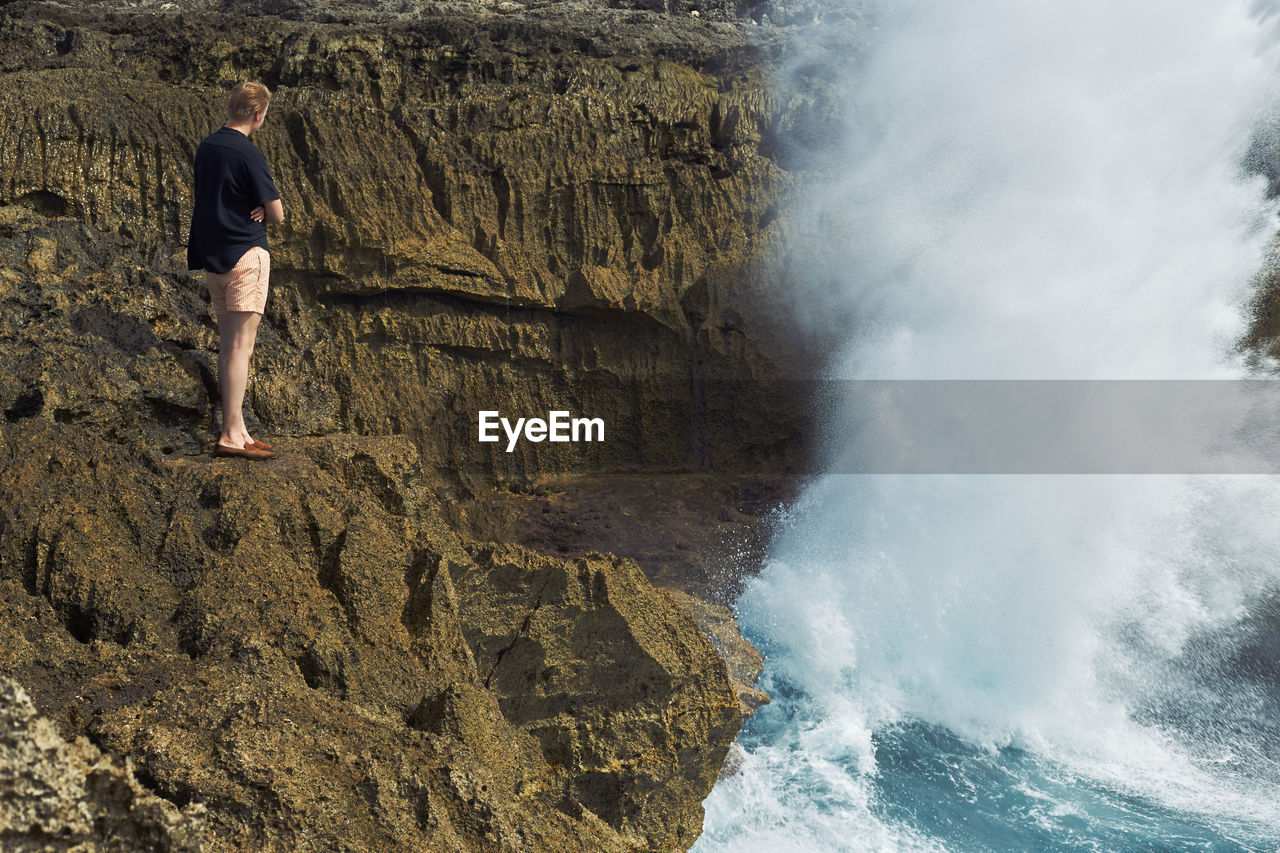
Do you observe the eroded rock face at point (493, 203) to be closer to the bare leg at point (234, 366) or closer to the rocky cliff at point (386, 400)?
the rocky cliff at point (386, 400)

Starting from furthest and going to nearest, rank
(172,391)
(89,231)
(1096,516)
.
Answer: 1. (1096,516)
2. (89,231)
3. (172,391)

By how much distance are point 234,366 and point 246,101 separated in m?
1.00

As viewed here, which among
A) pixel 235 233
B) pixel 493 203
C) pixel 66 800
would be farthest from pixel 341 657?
pixel 493 203

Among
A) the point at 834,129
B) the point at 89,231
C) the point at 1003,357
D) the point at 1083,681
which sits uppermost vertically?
the point at 834,129

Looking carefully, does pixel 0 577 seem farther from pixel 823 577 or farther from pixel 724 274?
pixel 724 274

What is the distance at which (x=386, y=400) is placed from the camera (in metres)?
10.4

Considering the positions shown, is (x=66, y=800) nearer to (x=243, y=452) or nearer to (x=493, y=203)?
(x=243, y=452)

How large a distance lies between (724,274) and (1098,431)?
432 cm

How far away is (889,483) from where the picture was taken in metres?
10.6

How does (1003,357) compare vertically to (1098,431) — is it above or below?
above

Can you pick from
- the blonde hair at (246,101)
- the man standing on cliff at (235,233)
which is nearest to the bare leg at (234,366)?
the man standing on cliff at (235,233)

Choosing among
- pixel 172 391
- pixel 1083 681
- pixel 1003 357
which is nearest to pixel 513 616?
pixel 172 391

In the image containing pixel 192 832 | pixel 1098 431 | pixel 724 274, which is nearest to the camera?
pixel 192 832

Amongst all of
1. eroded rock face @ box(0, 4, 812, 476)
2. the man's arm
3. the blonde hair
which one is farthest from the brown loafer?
eroded rock face @ box(0, 4, 812, 476)
